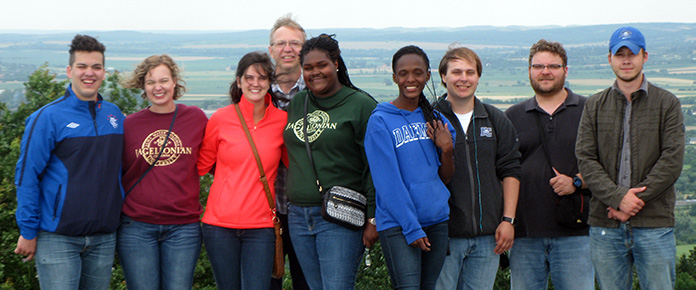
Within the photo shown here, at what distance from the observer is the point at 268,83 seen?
463 centimetres

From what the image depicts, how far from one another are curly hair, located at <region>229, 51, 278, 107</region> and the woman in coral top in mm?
29

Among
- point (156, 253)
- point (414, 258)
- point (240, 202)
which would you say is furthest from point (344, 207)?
point (156, 253)

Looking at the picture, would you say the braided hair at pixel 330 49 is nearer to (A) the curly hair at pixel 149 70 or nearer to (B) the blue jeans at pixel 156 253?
(A) the curly hair at pixel 149 70

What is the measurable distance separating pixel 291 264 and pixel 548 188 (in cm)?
205

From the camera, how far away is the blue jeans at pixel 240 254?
4371 mm

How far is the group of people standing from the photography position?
13.4ft

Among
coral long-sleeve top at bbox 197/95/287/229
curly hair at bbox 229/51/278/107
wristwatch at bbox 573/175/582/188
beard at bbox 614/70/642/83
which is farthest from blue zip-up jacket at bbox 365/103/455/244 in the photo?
beard at bbox 614/70/642/83

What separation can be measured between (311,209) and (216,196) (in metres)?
0.72

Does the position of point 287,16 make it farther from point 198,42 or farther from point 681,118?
point 198,42

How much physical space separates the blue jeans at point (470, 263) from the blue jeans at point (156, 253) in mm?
1795

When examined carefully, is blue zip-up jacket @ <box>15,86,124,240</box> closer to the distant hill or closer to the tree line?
the tree line

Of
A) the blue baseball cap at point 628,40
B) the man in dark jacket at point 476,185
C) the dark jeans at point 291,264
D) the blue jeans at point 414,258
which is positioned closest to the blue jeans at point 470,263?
the man in dark jacket at point 476,185

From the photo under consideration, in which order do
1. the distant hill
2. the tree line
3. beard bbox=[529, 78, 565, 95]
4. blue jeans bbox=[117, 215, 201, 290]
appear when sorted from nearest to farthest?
blue jeans bbox=[117, 215, 201, 290], beard bbox=[529, 78, 565, 95], the tree line, the distant hill

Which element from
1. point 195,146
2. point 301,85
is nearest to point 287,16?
point 301,85
